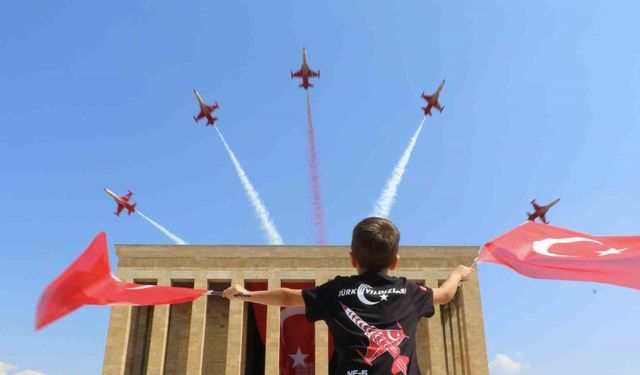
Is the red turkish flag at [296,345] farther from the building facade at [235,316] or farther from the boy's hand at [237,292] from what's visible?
the boy's hand at [237,292]

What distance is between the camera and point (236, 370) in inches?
1180

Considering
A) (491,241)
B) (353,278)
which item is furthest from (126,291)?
(491,241)

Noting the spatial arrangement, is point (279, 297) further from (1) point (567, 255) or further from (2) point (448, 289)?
(1) point (567, 255)

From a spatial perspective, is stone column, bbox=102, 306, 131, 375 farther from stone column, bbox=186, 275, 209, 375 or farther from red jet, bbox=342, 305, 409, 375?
red jet, bbox=342, 305, 409, 375

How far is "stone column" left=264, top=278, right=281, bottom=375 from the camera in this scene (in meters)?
30.0

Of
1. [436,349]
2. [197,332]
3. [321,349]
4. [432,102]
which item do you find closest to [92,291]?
[321,349]

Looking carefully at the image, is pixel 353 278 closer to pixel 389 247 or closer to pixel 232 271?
pixel 389 247

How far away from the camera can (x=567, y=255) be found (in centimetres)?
744

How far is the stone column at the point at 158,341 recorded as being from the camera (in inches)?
1182

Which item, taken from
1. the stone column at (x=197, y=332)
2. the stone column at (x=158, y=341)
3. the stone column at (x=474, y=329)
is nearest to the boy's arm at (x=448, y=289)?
the stone column at (x=197, y=332)

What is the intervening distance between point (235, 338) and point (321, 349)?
5.25 metres

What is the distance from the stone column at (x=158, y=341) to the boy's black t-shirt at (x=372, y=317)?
29.4 meters

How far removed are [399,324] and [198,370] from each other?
29194mm

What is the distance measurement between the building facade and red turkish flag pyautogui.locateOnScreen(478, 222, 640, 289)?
24.1m
